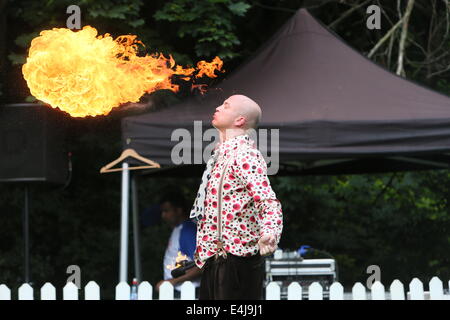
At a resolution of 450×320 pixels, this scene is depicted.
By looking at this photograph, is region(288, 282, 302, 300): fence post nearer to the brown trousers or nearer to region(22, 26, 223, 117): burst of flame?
the brown trousers

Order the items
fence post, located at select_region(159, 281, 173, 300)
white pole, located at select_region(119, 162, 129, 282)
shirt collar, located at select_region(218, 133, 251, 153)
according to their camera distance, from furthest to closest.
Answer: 1. white pole, located at select_region(119, 162, 129, 282)
2. fence post, located at select_region(159, 281, 173, 300)
3. shirt collar, located at select_region(218, 133, 251, 153)

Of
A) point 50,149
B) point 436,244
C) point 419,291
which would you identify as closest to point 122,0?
point 50,149

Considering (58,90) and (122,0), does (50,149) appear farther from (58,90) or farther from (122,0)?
(122,0)

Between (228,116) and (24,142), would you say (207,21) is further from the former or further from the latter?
(228,116)

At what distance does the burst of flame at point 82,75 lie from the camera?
591 cm

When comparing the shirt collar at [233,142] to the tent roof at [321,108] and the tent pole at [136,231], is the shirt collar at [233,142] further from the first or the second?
the tent pole at [136,231]

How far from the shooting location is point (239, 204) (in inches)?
152

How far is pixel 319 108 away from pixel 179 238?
1.46 m

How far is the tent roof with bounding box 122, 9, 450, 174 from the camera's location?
18.7 ft

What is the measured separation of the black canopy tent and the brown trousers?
1.87 m

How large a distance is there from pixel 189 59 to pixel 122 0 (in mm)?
918
